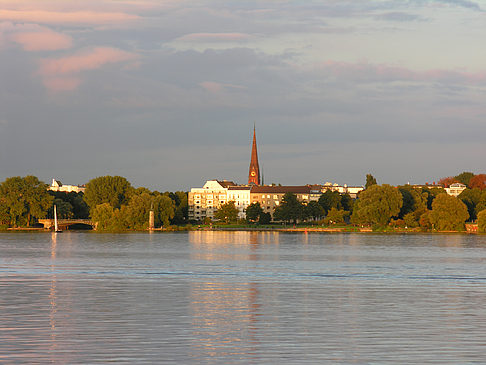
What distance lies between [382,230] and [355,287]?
106538 mm

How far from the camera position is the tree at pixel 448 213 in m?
123

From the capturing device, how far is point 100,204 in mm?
145500

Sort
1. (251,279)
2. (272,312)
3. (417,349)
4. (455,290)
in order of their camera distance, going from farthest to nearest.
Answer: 1. (251,279)
2. (455,290)
3. (272,312)
4. (417,349)

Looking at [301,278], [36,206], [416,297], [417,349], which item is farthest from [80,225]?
[417,349]

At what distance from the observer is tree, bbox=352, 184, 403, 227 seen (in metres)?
131

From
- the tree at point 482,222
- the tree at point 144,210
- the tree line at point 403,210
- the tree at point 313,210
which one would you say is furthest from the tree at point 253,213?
the tree at point 482,222

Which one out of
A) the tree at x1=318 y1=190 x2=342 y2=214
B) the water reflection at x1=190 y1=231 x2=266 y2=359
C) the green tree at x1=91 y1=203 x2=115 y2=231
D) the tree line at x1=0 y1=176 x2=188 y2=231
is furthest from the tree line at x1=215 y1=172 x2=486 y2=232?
the water reflection at x1=190 y1=231 x2=266 y2=359

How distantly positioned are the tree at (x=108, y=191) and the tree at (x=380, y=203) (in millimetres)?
43200

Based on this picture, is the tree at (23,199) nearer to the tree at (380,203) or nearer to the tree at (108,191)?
the tree at (108,191)

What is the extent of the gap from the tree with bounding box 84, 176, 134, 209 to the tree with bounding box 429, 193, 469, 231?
5535cm

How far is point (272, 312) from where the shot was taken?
24.6m

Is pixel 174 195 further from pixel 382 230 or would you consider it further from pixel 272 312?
pixel 272 312

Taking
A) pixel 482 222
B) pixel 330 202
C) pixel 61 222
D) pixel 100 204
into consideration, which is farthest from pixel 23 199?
pixel 482 222

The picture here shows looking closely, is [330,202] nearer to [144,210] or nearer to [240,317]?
[144,210]
